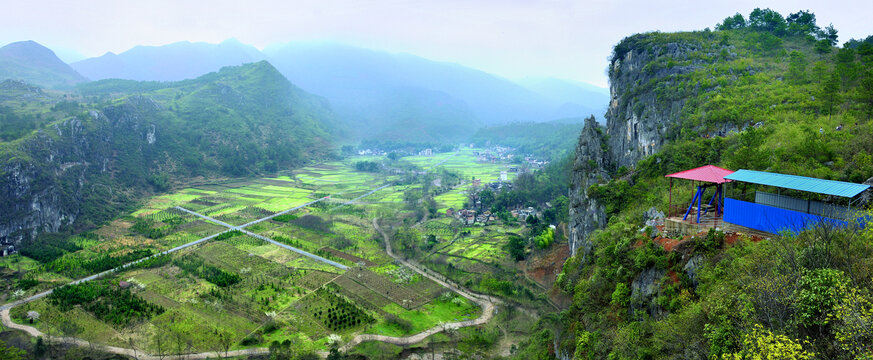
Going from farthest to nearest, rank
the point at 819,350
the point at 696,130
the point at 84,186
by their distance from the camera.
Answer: the point at 84,186 → the point at 696,130 → the point at 819,350

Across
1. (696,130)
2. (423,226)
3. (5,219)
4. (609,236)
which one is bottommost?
(423,226)

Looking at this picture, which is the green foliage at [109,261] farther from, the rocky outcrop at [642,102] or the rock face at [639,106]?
the rock face at [639,106]

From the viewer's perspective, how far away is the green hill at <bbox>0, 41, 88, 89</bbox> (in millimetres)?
169750

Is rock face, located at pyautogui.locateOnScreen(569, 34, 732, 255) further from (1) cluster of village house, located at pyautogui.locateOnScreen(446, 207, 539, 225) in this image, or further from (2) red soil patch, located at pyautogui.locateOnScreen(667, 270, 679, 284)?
(1) cluster of village house, located at pyautogui.locateOnScreen(446, 207, 539, 225)

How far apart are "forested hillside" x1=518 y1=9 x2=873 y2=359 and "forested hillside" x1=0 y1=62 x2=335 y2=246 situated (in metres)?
78.8

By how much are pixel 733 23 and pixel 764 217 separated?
6117 centimetres

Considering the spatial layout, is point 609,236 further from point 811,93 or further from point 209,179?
point 209,179

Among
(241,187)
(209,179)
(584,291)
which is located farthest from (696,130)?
(209,179)

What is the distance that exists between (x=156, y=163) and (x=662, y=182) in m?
119

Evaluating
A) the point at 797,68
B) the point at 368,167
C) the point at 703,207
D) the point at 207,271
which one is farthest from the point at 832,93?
→ the point at 368,167

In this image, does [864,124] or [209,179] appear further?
[209,179]

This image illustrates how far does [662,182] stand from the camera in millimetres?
33938

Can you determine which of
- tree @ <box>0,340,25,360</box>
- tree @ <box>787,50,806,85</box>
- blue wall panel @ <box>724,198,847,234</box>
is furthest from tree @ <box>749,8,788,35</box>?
tree @ <box>0,340,25,360</box>

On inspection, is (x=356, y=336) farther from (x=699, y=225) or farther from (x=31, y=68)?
(x=31, y=68)
